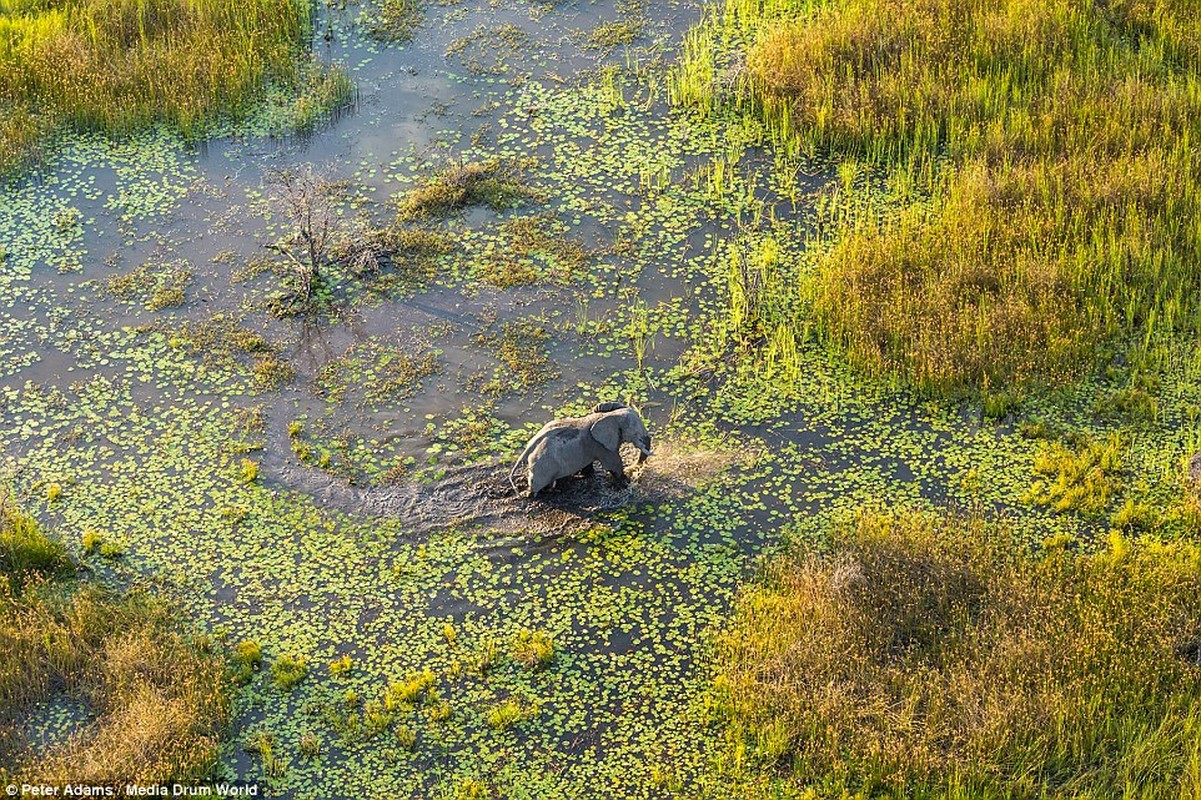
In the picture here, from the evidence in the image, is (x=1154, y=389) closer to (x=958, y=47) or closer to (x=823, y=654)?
(x=823, y=654)

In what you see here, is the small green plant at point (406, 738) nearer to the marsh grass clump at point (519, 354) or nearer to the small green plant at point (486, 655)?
the small green plant at point (486, 655)

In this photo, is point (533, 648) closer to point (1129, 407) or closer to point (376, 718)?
point (376, 718)

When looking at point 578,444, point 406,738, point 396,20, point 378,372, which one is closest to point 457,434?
A: point 378,372

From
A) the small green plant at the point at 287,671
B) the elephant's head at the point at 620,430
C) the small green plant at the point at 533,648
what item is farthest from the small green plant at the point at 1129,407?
the small green plant at the point at 287,671

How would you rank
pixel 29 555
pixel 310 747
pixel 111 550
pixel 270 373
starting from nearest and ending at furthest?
pixel 310 747, pixel 29 555, pixel 111 550, pixel 270 373

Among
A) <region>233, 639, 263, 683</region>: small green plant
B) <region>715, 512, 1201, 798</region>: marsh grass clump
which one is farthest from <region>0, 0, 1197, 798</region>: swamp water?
<region>715, 512, 1201, 798</region>: marsh grass clump

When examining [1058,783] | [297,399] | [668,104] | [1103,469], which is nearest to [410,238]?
[297,399]

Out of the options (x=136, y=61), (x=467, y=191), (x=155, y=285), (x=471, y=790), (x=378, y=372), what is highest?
(x=136, y=61)

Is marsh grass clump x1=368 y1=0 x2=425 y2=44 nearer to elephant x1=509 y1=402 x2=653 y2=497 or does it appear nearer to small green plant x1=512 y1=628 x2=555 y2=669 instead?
elephant x1=509 y1=402 x2=653 y2=497
